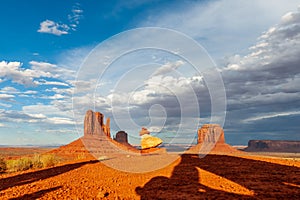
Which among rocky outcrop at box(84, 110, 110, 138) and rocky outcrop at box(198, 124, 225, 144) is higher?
rocky outcrop at box(84, 110, 110, 138)

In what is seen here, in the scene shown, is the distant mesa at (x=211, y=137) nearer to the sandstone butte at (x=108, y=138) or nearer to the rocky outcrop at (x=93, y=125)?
the sandstone butte at (x=108, y=138)

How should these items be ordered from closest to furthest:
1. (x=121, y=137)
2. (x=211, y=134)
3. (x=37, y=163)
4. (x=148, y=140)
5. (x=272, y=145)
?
(x=37, y=163), (x=148, y=140), (x=211, y=134), (x=121, y=137), (x=272, y=145)

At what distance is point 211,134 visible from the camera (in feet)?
373

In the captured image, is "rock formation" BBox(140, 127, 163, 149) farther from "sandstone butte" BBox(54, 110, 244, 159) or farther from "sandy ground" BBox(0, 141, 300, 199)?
"sandstone butte" BBox(54, 110, 244, 159)

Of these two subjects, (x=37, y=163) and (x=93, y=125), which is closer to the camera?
(x=37, y=163)

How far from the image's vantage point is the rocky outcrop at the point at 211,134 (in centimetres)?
10806

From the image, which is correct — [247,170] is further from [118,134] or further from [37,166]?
[118,134]

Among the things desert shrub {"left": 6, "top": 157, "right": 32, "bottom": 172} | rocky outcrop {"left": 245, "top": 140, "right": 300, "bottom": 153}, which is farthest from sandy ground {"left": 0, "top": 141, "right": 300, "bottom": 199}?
rocky outcrop {"left": 245, "top": 140, "right": 300, "bottom": 153}

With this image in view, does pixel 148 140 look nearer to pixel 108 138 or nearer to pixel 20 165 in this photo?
pixel 20 165

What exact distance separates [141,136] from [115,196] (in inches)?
955

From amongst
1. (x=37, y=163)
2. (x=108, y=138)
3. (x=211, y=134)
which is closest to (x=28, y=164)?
(x=37, y=163)

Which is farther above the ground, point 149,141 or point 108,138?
point 108,138

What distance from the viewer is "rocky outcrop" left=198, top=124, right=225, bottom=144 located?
108062mm

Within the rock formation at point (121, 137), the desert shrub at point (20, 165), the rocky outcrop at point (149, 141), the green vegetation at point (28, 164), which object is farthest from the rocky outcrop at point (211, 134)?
the desert shrub at point (20, 165)
